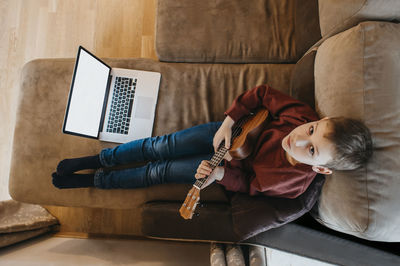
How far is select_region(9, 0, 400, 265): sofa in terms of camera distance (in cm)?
87

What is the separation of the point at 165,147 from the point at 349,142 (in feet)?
2.76

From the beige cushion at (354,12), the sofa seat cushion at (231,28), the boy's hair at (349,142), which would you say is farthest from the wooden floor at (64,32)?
the boy's hair at (349,142)

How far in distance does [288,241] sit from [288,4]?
1308 millimetres

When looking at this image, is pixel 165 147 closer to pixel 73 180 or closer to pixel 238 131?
pixel 238 131

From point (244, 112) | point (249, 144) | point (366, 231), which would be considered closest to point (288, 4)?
point (244, 112)

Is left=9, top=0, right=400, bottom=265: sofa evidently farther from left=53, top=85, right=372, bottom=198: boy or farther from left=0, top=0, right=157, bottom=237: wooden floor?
left=0, top=0, right=157, bottom=237: wooden floor

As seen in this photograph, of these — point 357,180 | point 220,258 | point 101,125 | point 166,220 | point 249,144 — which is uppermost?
point 101,125

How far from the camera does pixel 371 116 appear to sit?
2.84 ft

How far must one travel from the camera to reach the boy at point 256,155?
844 millimetres

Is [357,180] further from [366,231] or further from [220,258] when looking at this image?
[220,258]

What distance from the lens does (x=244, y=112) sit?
3.78ft

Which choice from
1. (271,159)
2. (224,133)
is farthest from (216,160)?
(271,159)

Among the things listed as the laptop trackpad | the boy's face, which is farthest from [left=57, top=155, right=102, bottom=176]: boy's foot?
the boy's face

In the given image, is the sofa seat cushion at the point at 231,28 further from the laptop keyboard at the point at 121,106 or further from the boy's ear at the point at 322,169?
the boy's ear at the point at 322,169
